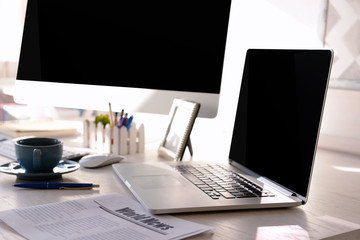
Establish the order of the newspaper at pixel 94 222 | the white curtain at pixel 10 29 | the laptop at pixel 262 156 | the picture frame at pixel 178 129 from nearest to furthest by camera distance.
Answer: the newspaper at pixel 94 222, the laptop at pixel 262 156, the picture frame at pixel 178 129, the white curtain at pixel 10 29

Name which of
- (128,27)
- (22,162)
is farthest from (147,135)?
(22,162)

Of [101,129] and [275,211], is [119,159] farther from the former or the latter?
[275,211]

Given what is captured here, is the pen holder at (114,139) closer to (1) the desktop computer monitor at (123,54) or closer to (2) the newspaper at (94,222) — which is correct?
(1) the desktop computer monitor at (123,54)

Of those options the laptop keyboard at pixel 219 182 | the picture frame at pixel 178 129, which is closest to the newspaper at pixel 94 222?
the laptop keyboard at pixel 219 182

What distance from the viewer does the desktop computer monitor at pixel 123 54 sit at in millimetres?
1361

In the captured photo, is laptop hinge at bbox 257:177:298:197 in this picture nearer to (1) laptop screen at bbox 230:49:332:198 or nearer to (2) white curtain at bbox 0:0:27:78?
(1) laptop screen at bbox 230:49:332:198

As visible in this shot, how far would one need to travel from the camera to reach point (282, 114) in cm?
102

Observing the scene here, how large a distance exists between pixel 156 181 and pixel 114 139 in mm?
400

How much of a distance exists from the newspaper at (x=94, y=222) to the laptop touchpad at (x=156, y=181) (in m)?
0.09

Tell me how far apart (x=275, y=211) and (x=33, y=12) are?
3.55 ft

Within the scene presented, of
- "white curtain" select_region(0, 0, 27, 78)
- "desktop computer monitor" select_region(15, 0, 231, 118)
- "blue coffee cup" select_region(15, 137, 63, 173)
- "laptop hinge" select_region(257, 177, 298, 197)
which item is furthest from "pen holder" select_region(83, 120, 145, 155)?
"white curtain" select_region(0, 0, 27, 78)

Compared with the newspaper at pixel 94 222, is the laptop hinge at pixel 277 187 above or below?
above

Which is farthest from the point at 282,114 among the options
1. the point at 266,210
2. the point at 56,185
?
the point at 56,185

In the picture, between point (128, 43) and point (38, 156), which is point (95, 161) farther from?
point (128, 43)
